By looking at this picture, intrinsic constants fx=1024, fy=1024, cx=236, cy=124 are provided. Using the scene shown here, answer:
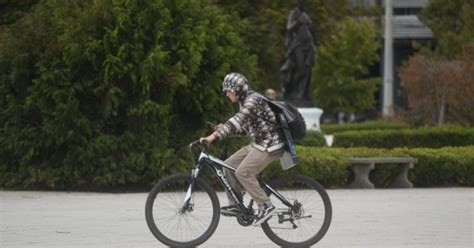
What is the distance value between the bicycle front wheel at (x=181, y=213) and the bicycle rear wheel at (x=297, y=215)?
1.81 feet

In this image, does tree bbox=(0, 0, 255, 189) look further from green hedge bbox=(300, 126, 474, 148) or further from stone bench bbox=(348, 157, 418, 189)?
green hedge bbox=(300, 126, 474, 148)

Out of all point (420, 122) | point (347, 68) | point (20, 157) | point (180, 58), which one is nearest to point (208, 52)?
point (180, 58)

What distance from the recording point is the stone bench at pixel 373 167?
1542 centimetres

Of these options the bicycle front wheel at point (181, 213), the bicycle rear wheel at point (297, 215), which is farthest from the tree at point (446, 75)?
the bicycle front wheel at point (181, 213)

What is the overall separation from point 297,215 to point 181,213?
41.6 inches

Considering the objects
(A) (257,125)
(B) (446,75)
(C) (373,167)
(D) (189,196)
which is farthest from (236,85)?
(B) (446,75)

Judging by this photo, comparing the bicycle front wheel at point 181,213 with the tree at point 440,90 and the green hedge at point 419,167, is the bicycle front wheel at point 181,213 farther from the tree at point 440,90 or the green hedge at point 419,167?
the tree at point 440,90

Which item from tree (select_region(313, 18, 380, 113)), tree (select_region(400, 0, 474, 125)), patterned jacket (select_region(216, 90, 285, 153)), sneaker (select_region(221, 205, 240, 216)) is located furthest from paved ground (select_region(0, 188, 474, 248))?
tree (select_region(313, 18, 380, 113))

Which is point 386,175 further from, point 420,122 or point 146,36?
point 420,122

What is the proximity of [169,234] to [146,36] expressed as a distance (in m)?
5.83

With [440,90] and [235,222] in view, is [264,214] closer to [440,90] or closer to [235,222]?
[235,222]

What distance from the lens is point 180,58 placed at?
47.5 feet

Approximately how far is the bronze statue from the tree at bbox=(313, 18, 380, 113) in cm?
2420

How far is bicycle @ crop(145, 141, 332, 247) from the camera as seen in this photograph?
30.1ft
